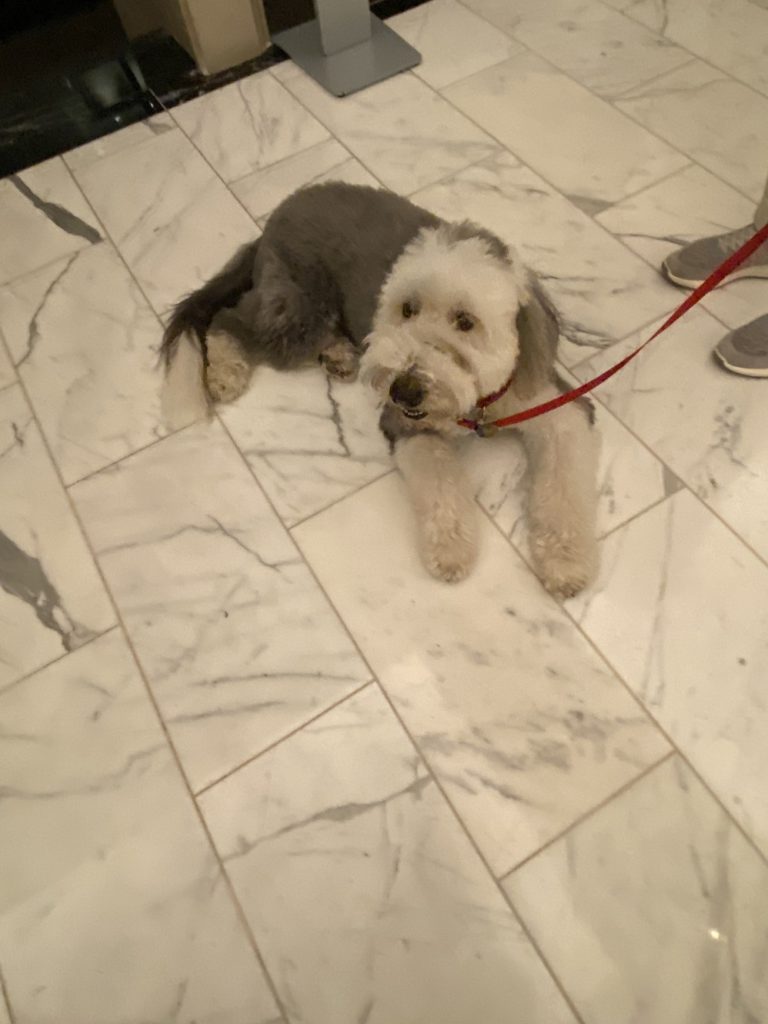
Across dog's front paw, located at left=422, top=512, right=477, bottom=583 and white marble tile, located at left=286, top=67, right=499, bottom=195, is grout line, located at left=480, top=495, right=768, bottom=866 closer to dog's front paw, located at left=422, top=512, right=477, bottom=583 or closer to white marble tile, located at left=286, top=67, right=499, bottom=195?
dog's front paw, located at left=422, top=512, right=477, bottom=583

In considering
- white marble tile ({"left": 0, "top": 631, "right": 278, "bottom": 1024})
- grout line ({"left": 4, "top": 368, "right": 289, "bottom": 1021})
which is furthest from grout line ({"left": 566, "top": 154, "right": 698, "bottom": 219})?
white marble tile ({"left": 0, "top": 631, "right": 278, "bottom": 1024})

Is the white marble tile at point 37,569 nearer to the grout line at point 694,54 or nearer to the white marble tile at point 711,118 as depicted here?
the white marble tile at point 711,118

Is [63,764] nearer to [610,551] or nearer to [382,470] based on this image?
[382,470]

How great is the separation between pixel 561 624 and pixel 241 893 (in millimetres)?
775

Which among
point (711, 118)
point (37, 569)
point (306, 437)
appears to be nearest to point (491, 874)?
point (306, 437)

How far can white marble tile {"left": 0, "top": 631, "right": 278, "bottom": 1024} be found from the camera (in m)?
1.30

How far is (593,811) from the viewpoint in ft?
4.49

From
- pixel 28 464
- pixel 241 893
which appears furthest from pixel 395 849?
pixel 28 464

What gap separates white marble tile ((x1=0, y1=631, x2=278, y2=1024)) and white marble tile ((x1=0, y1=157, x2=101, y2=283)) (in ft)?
4.59

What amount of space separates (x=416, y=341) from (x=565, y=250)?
38.3 inches

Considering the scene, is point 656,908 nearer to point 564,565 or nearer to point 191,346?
point 564,565

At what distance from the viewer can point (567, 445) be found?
1650 millimetres

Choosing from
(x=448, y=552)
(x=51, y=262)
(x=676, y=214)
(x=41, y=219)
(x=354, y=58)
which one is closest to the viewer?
(x=448, y=552)

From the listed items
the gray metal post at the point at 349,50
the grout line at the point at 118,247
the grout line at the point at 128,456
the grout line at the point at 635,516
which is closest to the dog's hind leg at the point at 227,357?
the grout line at the point at 128,456
